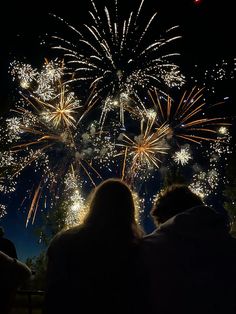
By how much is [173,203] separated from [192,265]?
1.87ft

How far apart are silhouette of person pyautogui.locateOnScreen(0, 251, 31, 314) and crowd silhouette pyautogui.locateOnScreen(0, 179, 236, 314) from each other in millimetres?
1422

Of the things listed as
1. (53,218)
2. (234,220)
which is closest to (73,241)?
(234,220)

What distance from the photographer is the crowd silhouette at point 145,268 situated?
188 centimetres

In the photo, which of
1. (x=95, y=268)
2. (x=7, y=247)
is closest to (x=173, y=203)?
(x=95, y=268)

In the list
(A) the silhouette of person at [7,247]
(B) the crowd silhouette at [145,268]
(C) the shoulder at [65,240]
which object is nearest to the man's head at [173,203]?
(B) the crowd silhouette at [145,268]

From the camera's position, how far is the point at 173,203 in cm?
245

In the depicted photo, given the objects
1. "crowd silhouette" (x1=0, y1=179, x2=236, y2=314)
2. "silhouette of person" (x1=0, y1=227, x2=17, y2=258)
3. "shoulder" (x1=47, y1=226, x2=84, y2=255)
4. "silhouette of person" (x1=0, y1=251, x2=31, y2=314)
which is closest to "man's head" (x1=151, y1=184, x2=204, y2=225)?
"crowd silhouette" (x1=0, y1=179, x2=236, y2=314)

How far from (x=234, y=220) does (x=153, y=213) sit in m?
30.5

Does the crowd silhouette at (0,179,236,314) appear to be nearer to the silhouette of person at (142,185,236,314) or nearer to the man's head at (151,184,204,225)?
the silhouette of person at (142,185,236,314)

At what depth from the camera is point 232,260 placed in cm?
204

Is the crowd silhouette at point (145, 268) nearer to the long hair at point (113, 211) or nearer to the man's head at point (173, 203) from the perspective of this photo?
→ the long hair at point (113, 211)

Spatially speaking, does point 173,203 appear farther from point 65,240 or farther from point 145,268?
point 65,240

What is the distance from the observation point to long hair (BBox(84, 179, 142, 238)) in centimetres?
221

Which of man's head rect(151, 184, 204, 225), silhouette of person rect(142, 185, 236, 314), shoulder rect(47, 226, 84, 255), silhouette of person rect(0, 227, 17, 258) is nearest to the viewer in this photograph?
silhouette of person rect(142, 185, 236, 314)
